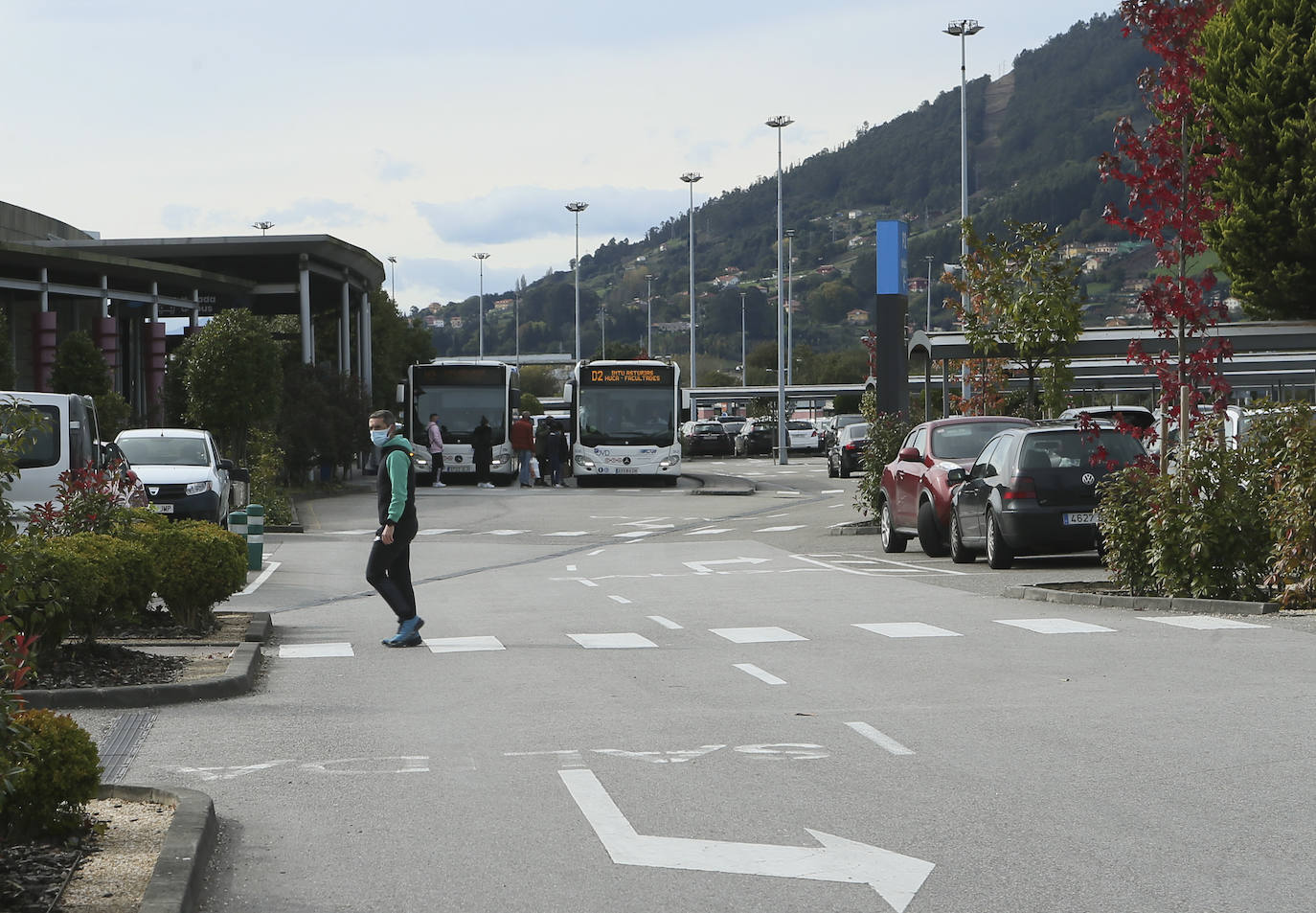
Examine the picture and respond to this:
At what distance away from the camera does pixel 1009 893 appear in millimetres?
5492

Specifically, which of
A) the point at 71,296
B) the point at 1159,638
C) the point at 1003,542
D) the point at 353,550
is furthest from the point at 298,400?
the point at 1159,638

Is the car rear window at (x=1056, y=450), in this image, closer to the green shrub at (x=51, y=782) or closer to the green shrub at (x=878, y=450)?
the green shrub at (x=878, y=450)

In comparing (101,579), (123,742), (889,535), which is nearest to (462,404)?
(889,535)

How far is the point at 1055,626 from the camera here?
1341 cm

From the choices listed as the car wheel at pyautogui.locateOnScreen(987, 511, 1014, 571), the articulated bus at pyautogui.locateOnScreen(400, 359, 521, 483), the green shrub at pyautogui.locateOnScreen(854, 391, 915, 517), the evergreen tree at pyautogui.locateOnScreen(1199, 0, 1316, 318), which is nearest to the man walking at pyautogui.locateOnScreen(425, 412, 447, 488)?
the articulated bus at pyautogui.locateOnScreen(400, 359, 521, 483)

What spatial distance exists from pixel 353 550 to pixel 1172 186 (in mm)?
12968

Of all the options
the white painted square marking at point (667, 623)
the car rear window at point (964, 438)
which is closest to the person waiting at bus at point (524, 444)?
the car rear window at point (964, 438)

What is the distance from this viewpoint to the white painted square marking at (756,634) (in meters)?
13.1

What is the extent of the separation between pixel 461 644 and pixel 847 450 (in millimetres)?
37061

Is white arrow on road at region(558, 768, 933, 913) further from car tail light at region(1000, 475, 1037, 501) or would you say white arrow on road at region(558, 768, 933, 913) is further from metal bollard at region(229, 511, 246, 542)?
metal bollard at region(229, 511, 246, 542)

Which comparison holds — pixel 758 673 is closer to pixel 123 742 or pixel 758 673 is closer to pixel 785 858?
pixel 123 742

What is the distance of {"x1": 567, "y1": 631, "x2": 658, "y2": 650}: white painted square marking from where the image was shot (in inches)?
508

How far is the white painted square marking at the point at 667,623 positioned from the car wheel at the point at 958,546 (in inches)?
243

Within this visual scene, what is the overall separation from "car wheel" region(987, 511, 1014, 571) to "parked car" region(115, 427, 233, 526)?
34.4ft
